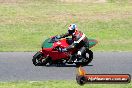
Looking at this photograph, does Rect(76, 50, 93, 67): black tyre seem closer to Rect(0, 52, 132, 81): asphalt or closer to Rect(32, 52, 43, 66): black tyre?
Rect(0, 52, 132, 81): asphalt

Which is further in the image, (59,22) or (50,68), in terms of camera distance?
(59,22)

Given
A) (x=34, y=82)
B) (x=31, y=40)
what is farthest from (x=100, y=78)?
(x=31, y=40)

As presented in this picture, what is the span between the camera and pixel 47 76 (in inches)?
624

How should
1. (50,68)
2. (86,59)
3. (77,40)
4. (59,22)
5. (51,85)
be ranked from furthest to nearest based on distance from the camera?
(59,22), (86,59), (77,40), (50,68), (51,85)

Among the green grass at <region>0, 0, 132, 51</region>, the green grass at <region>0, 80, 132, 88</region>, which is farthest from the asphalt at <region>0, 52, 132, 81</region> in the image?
the green grass at <region>0, 0, 132, 51</region>

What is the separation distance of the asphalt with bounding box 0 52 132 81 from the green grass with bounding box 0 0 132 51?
2186mm

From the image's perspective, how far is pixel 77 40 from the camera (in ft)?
57.9

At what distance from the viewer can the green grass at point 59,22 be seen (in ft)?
79.2

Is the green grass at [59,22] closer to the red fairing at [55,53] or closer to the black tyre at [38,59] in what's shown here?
the black tyre at [38,59]

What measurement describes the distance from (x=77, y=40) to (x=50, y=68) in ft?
4.20

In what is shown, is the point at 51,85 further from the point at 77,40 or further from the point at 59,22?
the point at 59,22

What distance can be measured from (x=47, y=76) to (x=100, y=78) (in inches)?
267

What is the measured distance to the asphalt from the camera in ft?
51.8

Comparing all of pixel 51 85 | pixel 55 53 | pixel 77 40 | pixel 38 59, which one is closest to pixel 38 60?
pixel 38 59
